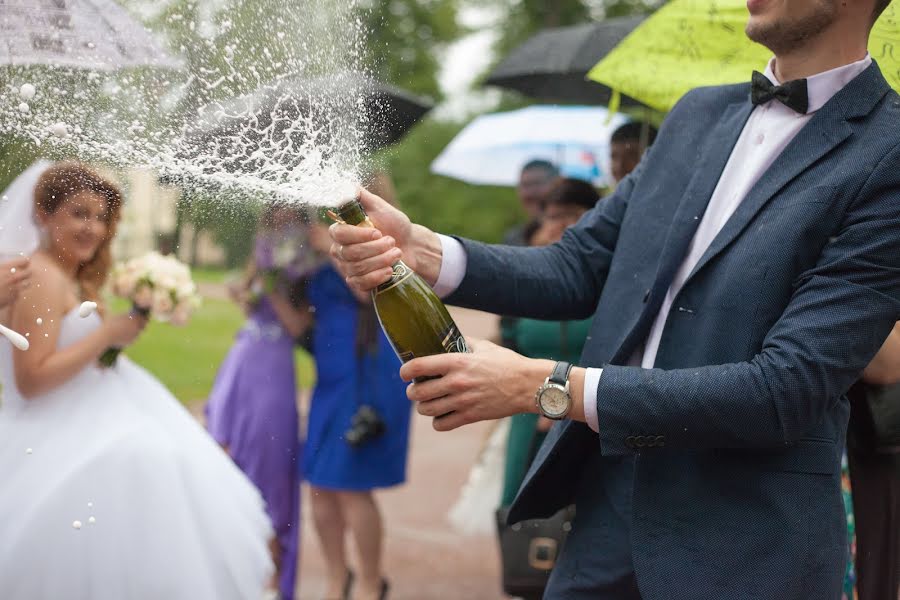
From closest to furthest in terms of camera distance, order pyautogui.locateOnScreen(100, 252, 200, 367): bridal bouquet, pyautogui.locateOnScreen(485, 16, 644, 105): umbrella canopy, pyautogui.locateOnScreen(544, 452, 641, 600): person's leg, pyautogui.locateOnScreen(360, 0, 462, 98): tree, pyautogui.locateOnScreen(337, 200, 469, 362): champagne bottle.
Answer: pyautogui.locateOnScreen(337, 200, 469, 362): champagne bottle, pyautogui.locateOnScreen(544, 452, 641, 600): person's leg, pyautogui.locateOnScreen(100, 252, 200, 367): bridal bouquet, pyautogui.locateOnScreen(485, 16, 644, 105): umbrella canopy, pyautogui.locateOnScreen(360, 0, 462, 98): tree

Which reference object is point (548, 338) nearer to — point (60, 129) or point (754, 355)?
point (754, 355)

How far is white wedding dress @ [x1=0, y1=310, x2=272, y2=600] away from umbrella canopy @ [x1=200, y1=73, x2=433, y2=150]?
124cm

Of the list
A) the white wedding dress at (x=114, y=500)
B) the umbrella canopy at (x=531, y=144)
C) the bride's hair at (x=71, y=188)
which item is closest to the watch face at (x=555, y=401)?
the bride's hair at (x=71, y=188)

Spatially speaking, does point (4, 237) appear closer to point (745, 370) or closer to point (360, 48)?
point (360, 48)

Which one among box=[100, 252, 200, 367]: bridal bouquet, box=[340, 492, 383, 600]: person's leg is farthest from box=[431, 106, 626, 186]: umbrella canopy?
box=[100, 252, 200, 367]: bridal bouquet

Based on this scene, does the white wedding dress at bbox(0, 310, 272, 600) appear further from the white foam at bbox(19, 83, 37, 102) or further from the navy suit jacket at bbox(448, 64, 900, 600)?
the navy suit jacket at bbox(448, 64, 900, 600)

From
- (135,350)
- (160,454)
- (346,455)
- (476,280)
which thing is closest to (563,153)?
(346,455)

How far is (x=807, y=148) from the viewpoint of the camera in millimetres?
1938

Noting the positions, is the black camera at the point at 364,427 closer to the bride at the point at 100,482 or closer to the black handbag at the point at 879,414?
the bride at the point at 100,482

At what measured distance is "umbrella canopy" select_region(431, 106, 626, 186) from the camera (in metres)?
6.21

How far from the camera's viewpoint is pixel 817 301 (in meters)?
1.78

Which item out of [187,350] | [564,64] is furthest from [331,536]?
[564,64]

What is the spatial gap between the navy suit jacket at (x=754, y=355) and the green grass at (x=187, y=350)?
100 centimetres

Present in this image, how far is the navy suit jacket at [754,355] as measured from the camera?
1.78m
